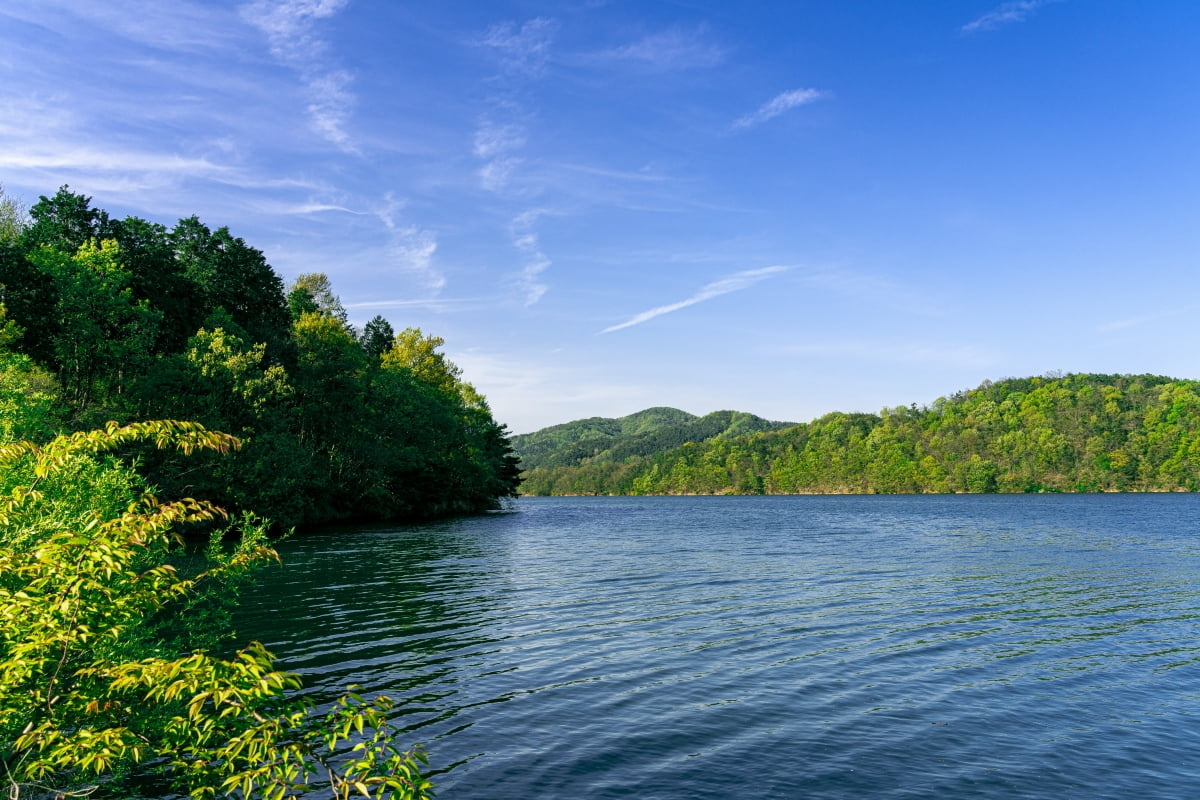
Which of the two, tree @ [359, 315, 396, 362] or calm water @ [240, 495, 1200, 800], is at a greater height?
tree @ [359, 315, 396, 362]

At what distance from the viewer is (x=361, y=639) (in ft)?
69.4

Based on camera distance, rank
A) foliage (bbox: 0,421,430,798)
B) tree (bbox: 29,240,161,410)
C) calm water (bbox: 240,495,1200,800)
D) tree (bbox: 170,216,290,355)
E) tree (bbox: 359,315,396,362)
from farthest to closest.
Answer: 1. tree (bbox: 359,315,396,362)
2. tree (bbox: 170,216,290,355)
3. tree (bbox: 29,240,161,410)
4. calm water (bbox: 240,495,1200,800)
5. foliage (bbox: 0,421,430,798)

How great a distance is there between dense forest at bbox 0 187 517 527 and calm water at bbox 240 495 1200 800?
1194 cm

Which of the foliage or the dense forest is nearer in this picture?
the foliage

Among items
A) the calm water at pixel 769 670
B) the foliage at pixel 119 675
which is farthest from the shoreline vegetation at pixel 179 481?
the calm water at pixel 769 670

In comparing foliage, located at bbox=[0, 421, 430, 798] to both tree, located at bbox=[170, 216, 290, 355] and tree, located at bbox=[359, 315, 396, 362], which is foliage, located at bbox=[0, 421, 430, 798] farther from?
tree, located at bbox=[359, 315, 396, 362]

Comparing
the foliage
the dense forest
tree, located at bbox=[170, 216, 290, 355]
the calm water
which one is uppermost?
tree, located at bbox=[170, 216, 290, 355]

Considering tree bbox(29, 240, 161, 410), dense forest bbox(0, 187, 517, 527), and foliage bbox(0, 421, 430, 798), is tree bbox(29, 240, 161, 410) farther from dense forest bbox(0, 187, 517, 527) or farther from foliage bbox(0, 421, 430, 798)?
foliage bbox(0, 421, 430, 798)

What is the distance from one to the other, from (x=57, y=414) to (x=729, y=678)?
41090 mm

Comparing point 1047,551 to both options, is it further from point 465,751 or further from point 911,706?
point 465,751

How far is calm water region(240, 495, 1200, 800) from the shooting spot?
39.3 feet

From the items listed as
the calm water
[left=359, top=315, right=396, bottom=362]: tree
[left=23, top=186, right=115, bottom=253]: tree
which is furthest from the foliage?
[left=359, top=315, right=396, bottom=362]: tree

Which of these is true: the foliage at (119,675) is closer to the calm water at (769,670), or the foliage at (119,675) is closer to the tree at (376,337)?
the calm water at (769,670)

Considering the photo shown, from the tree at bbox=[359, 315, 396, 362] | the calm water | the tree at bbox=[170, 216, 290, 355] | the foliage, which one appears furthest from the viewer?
the tree at bbox=[359, 315, 396, 362]
